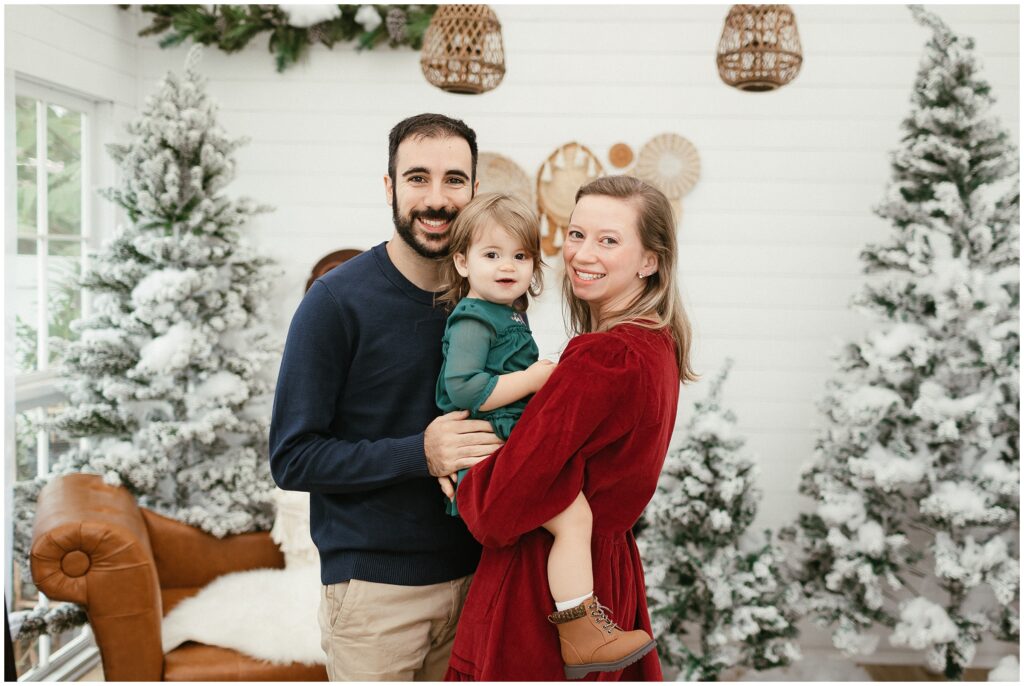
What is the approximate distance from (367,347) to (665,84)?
8.81 ft

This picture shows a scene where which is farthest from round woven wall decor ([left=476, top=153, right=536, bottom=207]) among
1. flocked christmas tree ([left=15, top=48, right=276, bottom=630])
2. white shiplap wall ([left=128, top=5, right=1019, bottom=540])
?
flocked christmas tree ([left=15, top=48, right=276, bottom=630])

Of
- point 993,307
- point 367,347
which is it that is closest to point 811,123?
point 993,307

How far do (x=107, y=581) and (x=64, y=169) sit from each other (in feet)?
6.11

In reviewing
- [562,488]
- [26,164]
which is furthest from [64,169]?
[562,488]

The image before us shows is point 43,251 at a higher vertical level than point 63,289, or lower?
higher

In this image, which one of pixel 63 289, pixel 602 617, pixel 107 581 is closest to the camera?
pixel 602 617

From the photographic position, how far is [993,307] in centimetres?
309

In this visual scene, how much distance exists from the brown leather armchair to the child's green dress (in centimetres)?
152

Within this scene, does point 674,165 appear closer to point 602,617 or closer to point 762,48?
point 762,48

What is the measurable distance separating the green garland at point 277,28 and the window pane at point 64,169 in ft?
1.87

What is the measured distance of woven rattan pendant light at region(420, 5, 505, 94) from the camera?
298cm

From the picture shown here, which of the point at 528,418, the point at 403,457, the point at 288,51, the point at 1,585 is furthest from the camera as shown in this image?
Result: the point at 288,51

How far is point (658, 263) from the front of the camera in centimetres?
169

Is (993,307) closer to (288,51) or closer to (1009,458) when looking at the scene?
(1009,458)
